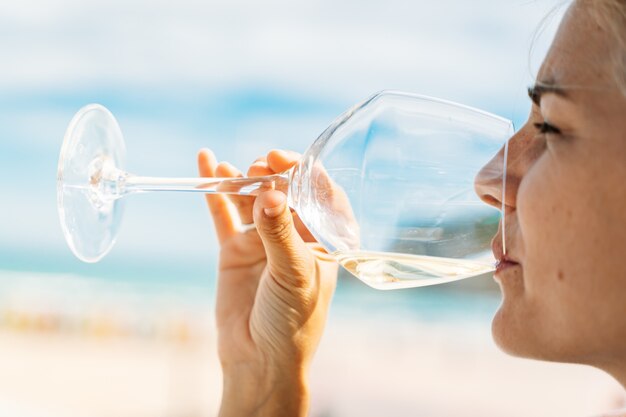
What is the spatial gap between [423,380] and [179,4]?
50.0 feet

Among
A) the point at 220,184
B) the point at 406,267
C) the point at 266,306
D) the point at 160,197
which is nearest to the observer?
the point at 406,267

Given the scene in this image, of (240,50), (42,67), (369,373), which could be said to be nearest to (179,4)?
(240,50)

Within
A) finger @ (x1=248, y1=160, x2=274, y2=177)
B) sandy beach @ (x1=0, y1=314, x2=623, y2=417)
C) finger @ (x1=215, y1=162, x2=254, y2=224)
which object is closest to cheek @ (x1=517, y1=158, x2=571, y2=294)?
finger @ (x1=248, y1=160, x2=274, y2=177)

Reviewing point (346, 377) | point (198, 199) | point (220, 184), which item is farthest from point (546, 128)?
point (198, 199)

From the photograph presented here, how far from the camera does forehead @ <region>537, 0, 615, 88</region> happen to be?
3.13 ft

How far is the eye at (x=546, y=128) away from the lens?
983mm

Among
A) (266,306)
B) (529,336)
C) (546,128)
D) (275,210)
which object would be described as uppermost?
(546,128)

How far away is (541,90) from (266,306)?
74 centimetres

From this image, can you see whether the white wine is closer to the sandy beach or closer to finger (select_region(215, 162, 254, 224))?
finger (select_region(215, 162, 254, 224))

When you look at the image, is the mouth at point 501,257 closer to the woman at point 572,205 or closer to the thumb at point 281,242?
the woman at point 572,205

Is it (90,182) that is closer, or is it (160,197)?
(90,182)

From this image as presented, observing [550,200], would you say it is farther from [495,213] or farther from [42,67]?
[42,67]

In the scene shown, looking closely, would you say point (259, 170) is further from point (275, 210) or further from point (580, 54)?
point (580, 54)

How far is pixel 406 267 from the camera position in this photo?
3.54 ft
